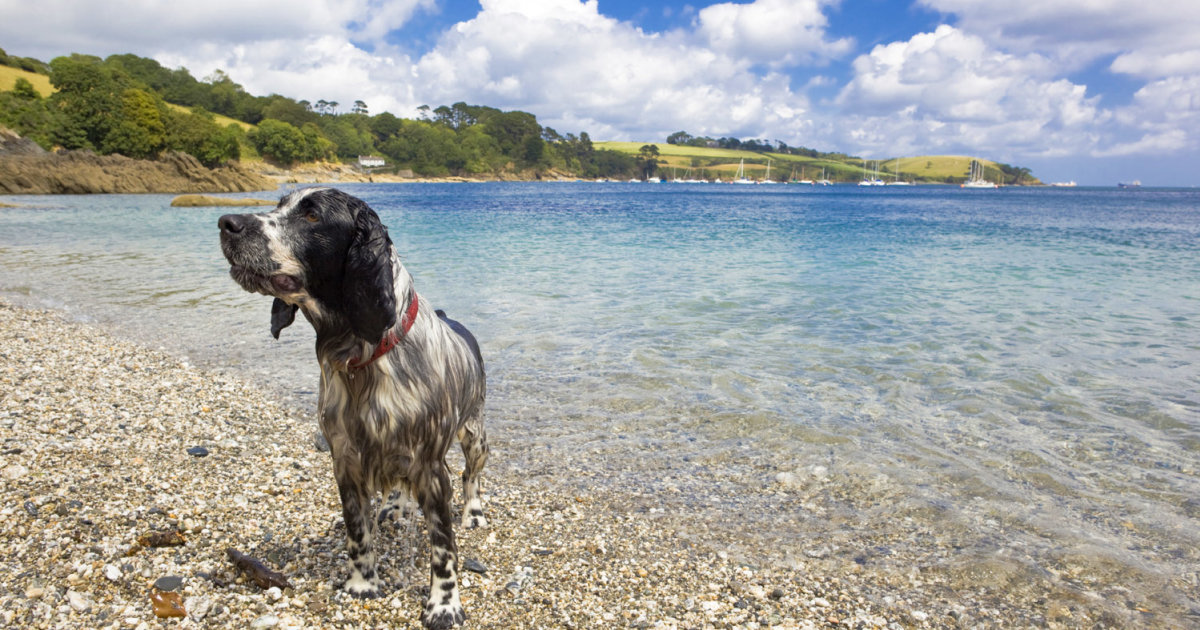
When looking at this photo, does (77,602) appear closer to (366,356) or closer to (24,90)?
(366,356)

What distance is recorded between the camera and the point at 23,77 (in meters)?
99.1

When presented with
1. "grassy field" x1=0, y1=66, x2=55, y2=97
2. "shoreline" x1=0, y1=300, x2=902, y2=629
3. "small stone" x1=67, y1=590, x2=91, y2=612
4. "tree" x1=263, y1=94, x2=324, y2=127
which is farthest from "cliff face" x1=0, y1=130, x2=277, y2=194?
"tree" x1=263, y1=94, x2=324, y2=127

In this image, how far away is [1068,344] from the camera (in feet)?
36.4

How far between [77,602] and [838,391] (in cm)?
766

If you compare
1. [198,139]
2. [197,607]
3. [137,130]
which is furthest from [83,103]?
[197,607]

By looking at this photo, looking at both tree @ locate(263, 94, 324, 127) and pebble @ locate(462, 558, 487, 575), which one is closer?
pebble @ locate(462, 558, 487, 575)

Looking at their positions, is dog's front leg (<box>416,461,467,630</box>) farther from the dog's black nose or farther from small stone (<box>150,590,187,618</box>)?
the dog's black nose

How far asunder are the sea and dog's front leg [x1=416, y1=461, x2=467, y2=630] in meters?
1.08

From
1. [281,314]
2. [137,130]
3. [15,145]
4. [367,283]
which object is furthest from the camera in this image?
[137,130]

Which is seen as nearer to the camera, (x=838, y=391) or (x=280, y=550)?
(x=280, y=550)

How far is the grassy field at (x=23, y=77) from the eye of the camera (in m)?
96.7

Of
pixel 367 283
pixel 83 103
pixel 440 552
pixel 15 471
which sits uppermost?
pixel 83 103

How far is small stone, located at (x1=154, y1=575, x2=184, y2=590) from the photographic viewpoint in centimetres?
363

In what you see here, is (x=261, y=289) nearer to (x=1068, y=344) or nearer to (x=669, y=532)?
(x=669, y=532)
